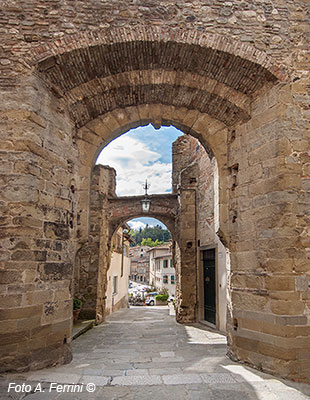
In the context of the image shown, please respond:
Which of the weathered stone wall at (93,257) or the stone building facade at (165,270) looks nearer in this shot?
the weathered stone wall at (93,257)

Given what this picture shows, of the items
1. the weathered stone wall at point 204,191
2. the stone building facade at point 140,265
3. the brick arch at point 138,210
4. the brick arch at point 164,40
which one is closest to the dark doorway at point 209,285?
the weathered stone wall at point 204,191

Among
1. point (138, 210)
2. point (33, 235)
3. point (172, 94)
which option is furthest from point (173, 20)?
point (138, 210)

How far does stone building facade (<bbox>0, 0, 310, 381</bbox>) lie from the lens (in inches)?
135

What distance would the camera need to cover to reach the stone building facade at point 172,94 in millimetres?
3441

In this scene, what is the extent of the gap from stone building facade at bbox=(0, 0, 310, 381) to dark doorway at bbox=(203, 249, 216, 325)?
3386 millimetres

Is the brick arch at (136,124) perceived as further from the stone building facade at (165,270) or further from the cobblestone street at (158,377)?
the stone building facade at (165,270)

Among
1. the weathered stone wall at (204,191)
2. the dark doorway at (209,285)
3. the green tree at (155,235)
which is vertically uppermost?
the green tree at (155,235)

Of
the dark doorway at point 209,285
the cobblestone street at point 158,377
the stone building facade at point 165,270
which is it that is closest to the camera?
the cobblestone street at point 158,377

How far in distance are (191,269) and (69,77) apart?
6125 millimetres

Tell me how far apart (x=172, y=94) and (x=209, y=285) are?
5182mm

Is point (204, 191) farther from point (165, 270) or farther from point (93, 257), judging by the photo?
point (165, 270)

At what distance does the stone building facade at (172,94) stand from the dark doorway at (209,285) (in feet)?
11.1

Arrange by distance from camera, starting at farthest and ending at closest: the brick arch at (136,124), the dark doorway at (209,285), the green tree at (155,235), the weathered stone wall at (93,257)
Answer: the green tree at (155,235), the weathered stone wall at (93,257), the dark doorway at (209,285), the brick arch at (136,124)

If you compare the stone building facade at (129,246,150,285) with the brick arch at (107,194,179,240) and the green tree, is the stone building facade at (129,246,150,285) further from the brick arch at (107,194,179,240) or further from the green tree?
the brick arch at (107,194,179,240)
